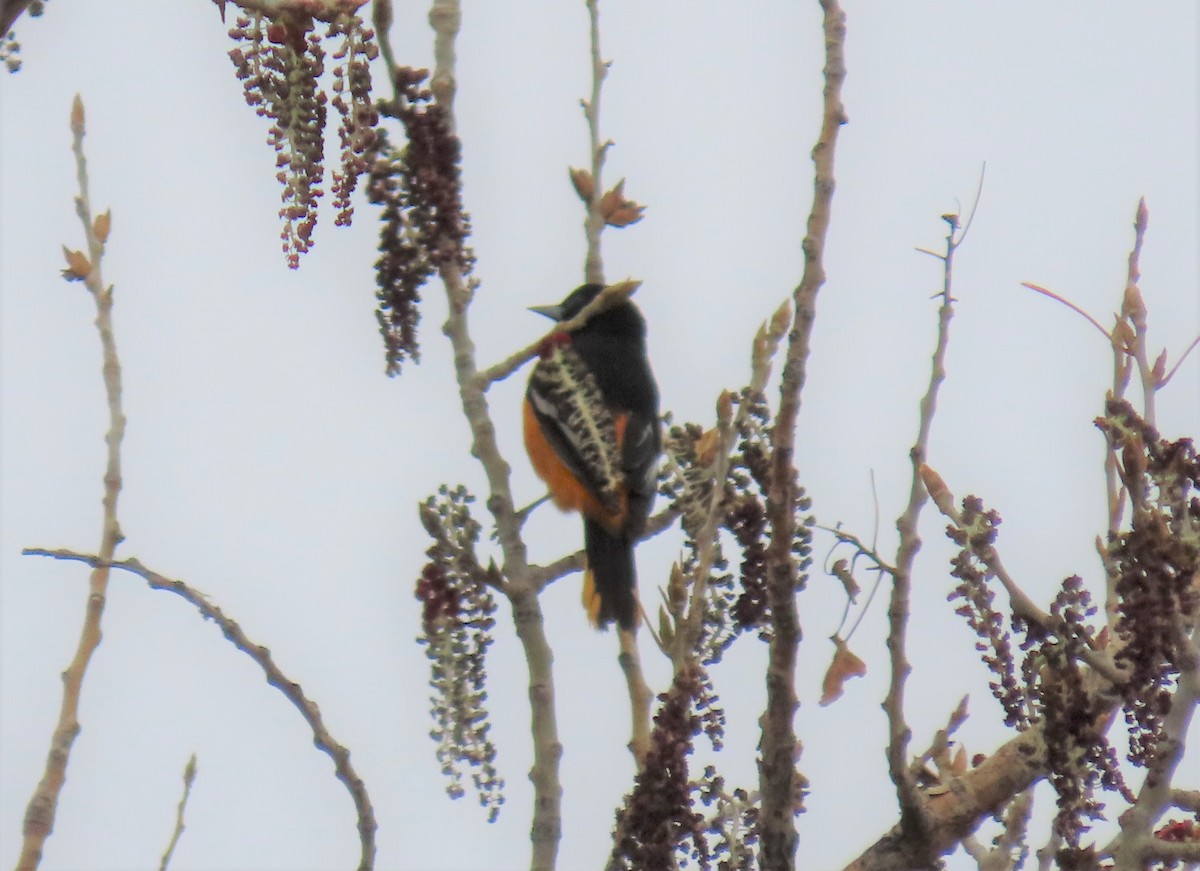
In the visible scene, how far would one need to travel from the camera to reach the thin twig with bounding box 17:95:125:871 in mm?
2365

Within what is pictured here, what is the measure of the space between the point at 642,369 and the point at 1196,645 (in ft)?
11.7

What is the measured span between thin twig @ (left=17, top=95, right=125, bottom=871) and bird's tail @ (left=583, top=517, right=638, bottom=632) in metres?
1.16

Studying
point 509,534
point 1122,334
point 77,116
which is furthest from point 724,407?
point 77,116

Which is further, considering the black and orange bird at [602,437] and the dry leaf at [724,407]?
the dry leaf at [724,407]

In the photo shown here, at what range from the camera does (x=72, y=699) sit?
2.49 metres

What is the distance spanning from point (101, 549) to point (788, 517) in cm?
113

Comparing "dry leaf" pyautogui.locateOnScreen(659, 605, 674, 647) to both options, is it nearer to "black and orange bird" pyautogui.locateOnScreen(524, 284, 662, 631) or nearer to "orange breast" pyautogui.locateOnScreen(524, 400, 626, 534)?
"black and orange bird" pyautogui.locateOnScreen(524, 284, 662, 631)

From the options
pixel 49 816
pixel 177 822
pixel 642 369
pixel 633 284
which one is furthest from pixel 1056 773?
pixel 642 369

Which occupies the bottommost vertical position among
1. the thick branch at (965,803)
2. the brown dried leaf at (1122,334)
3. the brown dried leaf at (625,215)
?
the thick branch at (965,803)

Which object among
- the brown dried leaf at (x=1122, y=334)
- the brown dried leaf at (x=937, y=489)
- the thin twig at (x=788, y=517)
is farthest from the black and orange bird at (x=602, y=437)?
the brown dried leaf at (x=1122, y=334)

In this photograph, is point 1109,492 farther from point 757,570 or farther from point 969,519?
point 757,570

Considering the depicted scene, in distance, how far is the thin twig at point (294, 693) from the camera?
2068mm

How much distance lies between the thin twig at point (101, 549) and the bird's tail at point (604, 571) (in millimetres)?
1164

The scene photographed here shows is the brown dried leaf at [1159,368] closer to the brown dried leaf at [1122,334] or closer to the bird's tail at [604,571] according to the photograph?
the brown dried leaf at [1122,334]
